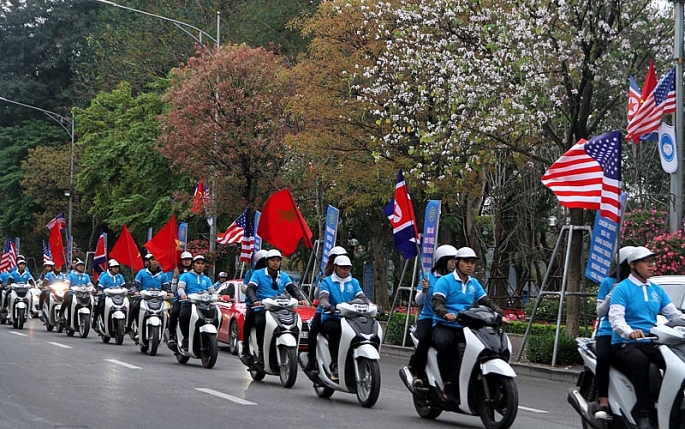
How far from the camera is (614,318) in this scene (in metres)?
9.83

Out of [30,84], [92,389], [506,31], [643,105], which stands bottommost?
[92,389]

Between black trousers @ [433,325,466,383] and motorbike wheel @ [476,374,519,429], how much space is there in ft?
1.73

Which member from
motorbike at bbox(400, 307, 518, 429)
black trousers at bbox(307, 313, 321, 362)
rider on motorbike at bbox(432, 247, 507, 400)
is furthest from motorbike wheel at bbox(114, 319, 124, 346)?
motorbike at bbox(400, 307, 518, 429)

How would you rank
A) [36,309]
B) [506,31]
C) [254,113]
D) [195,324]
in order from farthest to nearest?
[254,113] < [36,309] < [506,31] < [195,324]

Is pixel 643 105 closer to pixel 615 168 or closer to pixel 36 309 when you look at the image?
pixel 615 168

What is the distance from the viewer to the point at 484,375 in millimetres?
11039

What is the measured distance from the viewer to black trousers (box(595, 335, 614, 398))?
32.8 ft

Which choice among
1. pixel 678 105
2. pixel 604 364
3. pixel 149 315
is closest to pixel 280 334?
pixel 604 364

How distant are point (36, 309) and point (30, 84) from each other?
150 ft

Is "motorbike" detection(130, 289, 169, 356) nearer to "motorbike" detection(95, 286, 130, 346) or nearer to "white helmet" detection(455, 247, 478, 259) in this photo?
"motorbike" detection(95, 286, 130, 346)

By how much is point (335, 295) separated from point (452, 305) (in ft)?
7.72

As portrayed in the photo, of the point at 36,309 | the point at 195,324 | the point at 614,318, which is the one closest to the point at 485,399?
the point at 614,318

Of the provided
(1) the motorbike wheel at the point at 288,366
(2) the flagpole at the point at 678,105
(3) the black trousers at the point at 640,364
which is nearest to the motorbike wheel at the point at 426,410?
(3) the black trousers at the point at 640,364

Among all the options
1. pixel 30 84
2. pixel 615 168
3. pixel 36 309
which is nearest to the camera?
pixel 615 168
